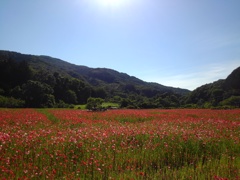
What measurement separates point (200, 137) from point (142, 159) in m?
3.03

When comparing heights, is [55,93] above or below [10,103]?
above

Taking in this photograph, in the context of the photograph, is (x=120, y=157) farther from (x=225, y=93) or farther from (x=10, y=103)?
(x=225, y=93)

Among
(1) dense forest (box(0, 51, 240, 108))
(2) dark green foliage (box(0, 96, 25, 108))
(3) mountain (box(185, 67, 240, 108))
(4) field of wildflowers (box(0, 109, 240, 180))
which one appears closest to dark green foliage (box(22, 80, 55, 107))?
(1) dense forest (box(0, 51, 240, 108))

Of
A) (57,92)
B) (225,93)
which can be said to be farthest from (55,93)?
(225,93)

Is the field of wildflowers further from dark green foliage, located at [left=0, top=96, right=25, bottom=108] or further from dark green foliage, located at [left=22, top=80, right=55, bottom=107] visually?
dark green foliage, located at [left=22, top=80, right=55, bottom=107]

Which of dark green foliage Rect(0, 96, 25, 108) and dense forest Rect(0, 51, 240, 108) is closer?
dark green foliage Rect(0, 96, 25, 108)

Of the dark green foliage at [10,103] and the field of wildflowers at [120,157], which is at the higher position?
the dark green foliage at [10,103]

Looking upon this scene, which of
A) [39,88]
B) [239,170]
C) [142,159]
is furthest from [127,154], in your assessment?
[39,88]

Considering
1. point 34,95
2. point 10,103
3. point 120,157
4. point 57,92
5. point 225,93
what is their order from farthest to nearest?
point 57,92 < point 225,93 < point 34,95 < point 10,103 < point 120,157

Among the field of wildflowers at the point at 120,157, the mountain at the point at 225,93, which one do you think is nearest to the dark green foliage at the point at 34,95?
the mountain at the point at 225,93

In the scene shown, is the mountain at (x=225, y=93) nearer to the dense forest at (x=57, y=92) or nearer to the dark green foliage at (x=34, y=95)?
the dense forest at (x=57, y=92)

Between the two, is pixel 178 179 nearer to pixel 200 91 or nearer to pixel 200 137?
pixel 200 137

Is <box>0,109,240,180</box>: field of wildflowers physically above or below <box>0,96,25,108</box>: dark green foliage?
below

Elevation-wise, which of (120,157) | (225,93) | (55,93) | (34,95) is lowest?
(120,157)
